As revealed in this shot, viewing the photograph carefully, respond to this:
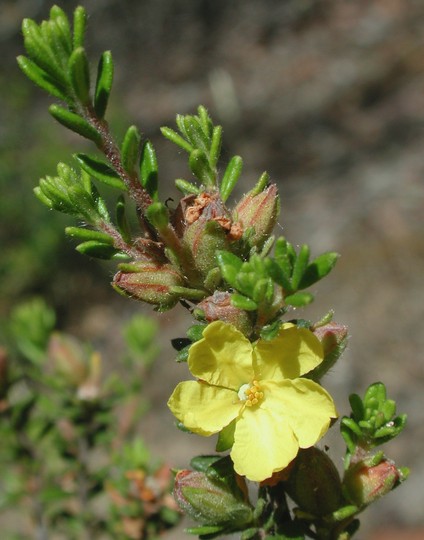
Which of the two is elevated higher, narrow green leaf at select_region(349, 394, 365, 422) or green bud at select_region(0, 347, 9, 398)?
green bud at select_region(0, 347, 9, 398)

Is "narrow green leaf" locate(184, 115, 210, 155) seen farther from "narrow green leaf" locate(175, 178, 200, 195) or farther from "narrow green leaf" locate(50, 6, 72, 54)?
"narrow green leaf" locate(50, 6, 72, 54)

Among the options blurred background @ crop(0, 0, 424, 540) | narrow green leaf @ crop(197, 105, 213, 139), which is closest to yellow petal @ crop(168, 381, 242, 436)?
narrow green leaf @ crop(197, 105, 213, 139)

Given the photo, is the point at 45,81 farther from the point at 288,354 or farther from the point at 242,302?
the point at 288,354

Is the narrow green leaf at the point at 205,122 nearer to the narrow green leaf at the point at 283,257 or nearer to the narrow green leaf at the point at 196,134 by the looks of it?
the narrow green leaf at the point at 196,134

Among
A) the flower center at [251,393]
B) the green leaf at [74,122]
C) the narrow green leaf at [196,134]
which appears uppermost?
the green leaf at [74,122]

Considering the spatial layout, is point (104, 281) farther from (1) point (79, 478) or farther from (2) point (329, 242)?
(1) point (79, 478)

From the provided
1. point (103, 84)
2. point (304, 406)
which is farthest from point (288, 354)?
point (103, 84)

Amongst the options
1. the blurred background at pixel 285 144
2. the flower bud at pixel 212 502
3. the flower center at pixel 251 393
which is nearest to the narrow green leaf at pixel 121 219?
the flower center at pixel 251 393
